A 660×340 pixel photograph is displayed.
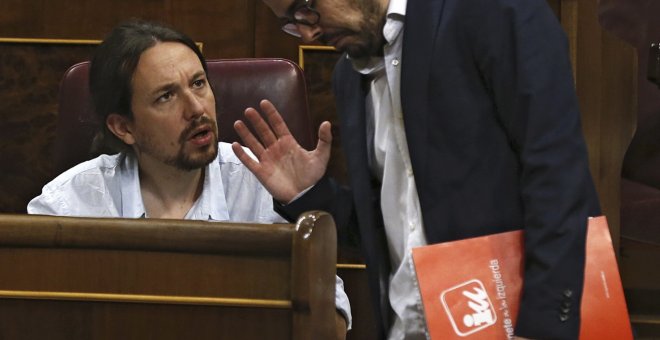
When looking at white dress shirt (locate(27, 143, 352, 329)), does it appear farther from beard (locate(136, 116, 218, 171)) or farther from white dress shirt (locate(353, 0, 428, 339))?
white dress shirt (locate(353, 0, 428, 339))

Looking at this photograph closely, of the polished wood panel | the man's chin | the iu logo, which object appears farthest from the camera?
the man's chin

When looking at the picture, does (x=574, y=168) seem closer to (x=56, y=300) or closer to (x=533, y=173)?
(x=533, y=173)

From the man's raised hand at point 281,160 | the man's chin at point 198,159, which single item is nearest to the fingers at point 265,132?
the man's raised hand at point 281,160

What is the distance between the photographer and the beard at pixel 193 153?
166cm

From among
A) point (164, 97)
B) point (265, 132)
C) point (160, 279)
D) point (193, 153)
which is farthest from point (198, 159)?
point (160, 279)

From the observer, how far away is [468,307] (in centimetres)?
113

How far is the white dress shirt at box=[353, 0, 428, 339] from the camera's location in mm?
1253

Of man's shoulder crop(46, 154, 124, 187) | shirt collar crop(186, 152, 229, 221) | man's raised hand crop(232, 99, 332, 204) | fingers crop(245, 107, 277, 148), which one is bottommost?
shirt collar crop(186, 152, 229, 221)

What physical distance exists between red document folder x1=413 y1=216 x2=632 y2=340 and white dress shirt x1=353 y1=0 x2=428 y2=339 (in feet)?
0.28

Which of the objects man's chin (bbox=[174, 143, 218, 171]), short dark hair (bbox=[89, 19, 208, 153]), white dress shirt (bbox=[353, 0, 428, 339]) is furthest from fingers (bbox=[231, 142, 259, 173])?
short dark hair (bbox=[89, 19, 208, 153])

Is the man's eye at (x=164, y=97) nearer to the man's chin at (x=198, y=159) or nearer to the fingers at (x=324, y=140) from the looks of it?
the man's chin at (x=198, y=159)

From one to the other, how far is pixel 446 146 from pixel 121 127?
28.6 inches

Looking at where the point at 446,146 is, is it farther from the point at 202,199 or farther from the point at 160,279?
the point at 202,199

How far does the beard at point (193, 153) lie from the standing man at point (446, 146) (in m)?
0.29
